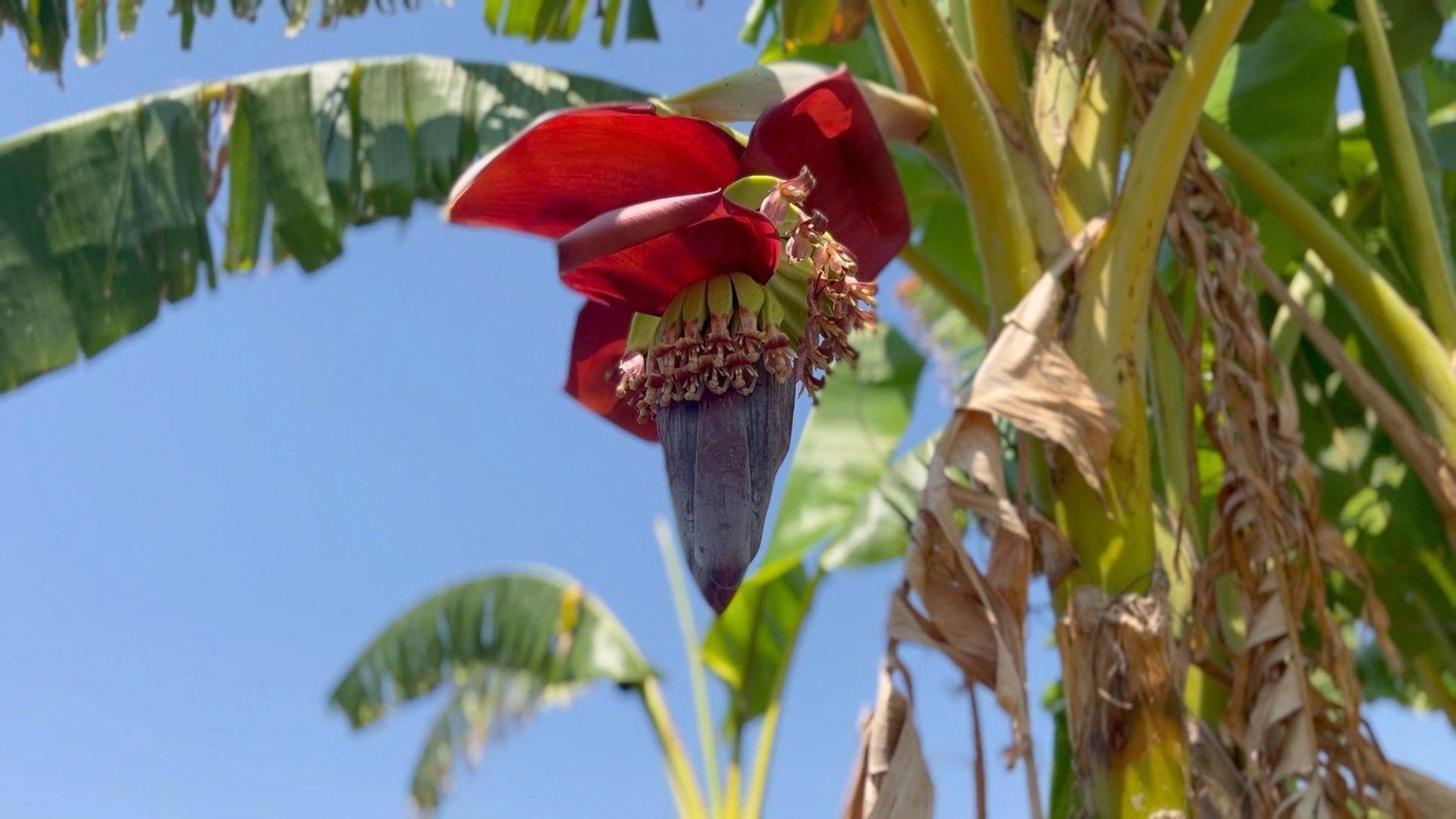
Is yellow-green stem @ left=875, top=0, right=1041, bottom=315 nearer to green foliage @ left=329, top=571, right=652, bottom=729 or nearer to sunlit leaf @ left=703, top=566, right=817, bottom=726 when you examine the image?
sunlit leaf @ left=703, top=566, right=817, bottom=726

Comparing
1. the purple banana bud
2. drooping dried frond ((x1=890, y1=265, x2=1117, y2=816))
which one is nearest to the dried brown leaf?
drooping dried frond ((x1=890, y1=265, x2=1117, y2=816))

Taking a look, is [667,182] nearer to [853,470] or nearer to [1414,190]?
[1414,190]

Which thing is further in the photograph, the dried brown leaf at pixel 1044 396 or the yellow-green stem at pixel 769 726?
the yellow-green stem at pixel 769 726

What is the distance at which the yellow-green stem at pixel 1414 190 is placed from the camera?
4.67ft

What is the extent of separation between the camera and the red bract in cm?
52

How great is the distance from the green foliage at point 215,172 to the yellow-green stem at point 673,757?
2267 millimetres

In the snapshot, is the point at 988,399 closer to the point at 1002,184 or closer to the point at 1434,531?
the point at 1002,184

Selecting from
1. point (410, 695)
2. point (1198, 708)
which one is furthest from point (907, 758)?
point (410, 695)

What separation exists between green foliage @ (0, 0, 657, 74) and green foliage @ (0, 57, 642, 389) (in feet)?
0.30

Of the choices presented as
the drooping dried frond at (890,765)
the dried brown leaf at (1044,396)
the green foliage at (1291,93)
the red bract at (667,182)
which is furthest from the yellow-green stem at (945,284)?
the red bract at (667,182)

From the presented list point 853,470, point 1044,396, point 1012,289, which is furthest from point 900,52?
point 853,470

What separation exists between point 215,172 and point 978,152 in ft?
4.60

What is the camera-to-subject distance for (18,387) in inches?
70.4

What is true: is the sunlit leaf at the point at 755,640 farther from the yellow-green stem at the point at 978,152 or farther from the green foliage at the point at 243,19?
the yellow-green stem at the point at 978,152
